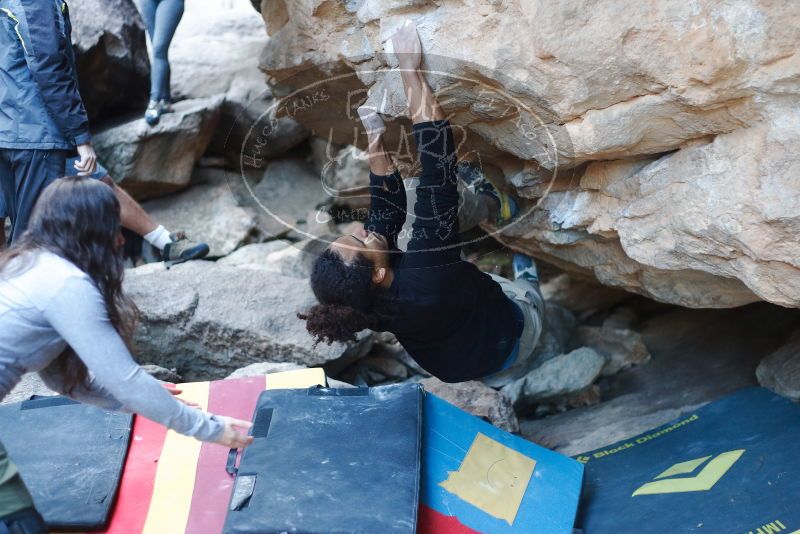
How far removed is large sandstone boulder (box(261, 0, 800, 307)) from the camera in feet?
6.17

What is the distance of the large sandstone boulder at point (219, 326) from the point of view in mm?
3156

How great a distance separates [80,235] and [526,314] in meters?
1.72

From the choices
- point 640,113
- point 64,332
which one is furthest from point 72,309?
point 640,113

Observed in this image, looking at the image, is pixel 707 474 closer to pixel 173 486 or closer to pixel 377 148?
pixel 377 148

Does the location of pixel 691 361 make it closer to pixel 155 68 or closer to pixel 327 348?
pixel 327 348

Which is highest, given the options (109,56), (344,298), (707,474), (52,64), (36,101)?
(52,64)

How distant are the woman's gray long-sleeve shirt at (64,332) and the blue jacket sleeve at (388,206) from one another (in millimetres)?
1049

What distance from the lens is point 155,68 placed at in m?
3.91

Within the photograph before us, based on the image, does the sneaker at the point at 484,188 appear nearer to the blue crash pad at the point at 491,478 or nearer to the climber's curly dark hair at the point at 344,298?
the climber's curly dark hair at the point at 344,298

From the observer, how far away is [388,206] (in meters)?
2.50

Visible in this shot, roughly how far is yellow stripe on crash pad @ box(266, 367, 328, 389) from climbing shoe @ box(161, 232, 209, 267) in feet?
3.87

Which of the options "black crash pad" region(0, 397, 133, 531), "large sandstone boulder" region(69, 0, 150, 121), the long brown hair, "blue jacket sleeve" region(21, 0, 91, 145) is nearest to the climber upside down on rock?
the long brown hair

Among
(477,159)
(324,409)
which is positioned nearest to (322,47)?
(477,159)

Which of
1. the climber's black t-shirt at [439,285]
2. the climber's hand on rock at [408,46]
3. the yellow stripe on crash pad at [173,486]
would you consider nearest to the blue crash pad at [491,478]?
the climber's black t-shirt at [439,285]
